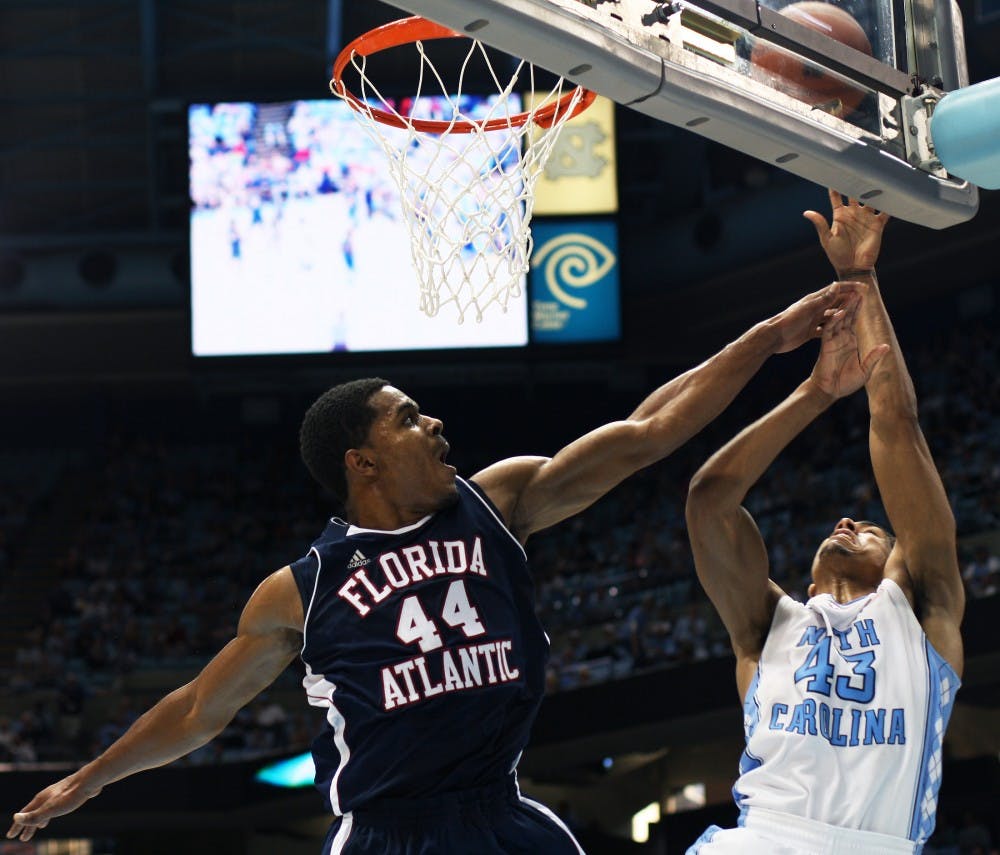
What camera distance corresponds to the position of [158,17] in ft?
55.0

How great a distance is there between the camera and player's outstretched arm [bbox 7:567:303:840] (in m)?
3.32

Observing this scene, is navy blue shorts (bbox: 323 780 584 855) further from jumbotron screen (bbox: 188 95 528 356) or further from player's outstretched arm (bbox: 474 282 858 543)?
jumbotron screen (bbox: 188 95 528 356)

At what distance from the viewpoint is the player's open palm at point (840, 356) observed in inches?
156

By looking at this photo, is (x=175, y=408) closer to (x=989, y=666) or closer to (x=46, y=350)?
(x=46, y=350)

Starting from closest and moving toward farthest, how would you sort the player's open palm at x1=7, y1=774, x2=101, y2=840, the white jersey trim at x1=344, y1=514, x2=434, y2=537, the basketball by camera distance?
the white jersey trim at x1=344, y1=514, x2=434, y2=537 → the player's open palm at x1=7, y1=774, x2=101, y2=840 → the basketball

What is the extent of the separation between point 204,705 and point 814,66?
2.20 meters

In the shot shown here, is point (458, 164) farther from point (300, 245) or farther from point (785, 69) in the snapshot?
point (300, 245)

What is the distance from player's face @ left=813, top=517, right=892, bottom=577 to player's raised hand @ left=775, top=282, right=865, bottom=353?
67 centimetres

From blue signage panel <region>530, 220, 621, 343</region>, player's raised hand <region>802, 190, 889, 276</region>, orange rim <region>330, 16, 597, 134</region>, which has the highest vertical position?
blue signage panel <region>530, 220, 621, 343</region>

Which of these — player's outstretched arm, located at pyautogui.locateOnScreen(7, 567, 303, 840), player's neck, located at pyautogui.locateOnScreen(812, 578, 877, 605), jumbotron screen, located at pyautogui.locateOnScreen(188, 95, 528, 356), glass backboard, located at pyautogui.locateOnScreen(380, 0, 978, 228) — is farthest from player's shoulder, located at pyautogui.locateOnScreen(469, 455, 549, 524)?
jumbotron screen, located at pyautogui.locateOnScreen(188, 95, 528, 356)

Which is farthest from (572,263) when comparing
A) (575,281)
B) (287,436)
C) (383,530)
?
(383,530)

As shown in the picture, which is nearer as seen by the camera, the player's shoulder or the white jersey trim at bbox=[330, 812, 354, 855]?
the white jersey trim at bbox=[330, 812, 354, 855]

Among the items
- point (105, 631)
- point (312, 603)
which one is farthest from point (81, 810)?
point (312, 603)

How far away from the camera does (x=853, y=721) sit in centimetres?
394
